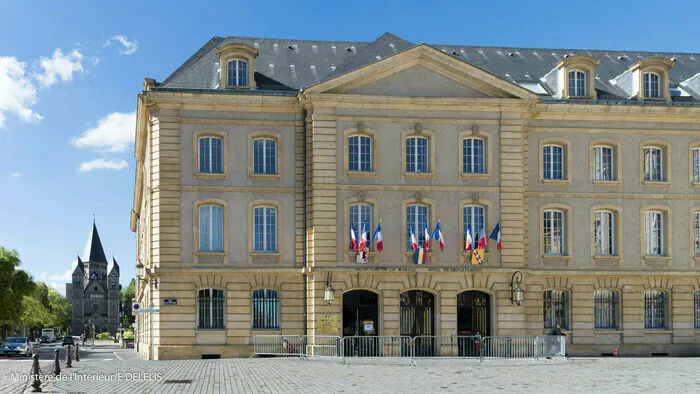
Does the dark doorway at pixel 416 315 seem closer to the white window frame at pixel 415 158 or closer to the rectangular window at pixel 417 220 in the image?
the rectangular window at pixel 417 220

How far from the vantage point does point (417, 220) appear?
123 ft

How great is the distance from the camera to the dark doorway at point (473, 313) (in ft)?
124

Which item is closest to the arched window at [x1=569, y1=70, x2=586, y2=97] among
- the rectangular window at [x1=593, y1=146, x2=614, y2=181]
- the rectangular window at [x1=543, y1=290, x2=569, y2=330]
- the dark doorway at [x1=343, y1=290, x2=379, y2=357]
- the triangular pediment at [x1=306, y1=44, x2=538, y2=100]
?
the rectangular window at [x1=593, y1=146, x2=614, y2=181]

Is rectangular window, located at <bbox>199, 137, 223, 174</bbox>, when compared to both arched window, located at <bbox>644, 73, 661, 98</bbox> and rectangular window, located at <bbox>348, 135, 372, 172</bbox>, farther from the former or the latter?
arched window, located at <bbox>644, 73, 661, 98</bbox>

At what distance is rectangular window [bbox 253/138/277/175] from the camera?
37812 millimetres

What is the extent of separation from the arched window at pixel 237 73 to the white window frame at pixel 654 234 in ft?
63.0

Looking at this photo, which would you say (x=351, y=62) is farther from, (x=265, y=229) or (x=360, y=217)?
(x=265, y=229)

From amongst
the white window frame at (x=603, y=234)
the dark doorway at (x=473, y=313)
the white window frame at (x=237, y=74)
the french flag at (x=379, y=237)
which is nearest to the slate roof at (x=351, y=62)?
the white window frame at (x=237, y=74)

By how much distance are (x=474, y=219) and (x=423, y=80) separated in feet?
21.1

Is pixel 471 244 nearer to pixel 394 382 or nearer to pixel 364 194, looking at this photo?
pixel 364 194

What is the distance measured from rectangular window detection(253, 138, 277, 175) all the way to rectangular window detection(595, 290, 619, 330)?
1570cm

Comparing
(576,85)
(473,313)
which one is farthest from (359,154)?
(576,85)

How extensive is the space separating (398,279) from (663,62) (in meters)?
15.8

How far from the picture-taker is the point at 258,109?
1483 inches
